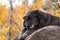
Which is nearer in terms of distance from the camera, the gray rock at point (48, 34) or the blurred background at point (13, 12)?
the gray rock at point (48, 34)

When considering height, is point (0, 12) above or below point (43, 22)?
below

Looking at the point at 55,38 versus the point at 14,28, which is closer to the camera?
the point at 55,38

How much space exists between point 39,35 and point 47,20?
2.03 metres

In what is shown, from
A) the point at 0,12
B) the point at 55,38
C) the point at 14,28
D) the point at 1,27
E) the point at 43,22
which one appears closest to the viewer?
the point at 55,38

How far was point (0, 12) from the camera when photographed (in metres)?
26.0

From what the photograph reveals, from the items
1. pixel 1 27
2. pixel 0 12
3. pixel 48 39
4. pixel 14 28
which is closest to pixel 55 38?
pixel 48 39

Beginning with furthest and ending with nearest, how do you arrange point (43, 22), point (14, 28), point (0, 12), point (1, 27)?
point (0, 12), point (1, 27), point (14, 28), point (43, 22)

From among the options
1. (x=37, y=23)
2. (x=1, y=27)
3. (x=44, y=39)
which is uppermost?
(x=44, y=39)

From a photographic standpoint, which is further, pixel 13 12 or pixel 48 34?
pixel 13 12

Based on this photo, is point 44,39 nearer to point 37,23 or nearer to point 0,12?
point 37,23

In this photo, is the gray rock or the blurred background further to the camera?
the blurred background

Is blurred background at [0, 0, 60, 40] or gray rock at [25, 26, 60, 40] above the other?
gray rock at [25, 26, 60, 40]

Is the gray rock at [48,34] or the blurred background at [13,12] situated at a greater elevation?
the gray rock at [48,34]

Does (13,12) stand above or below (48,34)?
below
